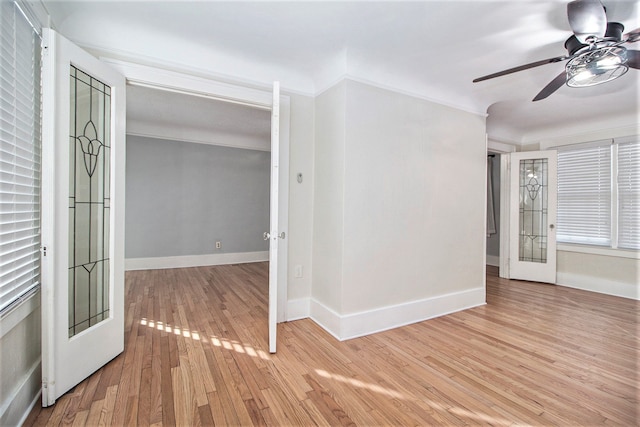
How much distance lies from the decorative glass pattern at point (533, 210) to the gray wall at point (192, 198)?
4643 mm

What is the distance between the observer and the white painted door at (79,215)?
1653 millimetres

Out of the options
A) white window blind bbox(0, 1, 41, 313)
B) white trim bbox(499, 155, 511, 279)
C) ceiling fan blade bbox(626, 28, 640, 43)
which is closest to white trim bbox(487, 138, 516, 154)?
white trim bbox(499, 155, 511, 279)

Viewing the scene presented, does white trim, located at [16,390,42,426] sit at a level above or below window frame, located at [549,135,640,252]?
below

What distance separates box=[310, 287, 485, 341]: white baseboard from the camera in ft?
8.57

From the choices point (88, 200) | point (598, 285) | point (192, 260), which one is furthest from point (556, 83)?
point (192, 260)

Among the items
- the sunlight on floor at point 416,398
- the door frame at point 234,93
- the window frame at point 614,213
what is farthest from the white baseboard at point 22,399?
the window frame at point 614,213

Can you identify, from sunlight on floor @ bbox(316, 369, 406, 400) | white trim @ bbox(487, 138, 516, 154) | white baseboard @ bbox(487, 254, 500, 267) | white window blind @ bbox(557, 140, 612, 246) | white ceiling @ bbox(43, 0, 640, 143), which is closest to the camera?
sunlight on floor @ bbox(316, 369, 406, 400)

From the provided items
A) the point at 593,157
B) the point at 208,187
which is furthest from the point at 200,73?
the point at 593,157

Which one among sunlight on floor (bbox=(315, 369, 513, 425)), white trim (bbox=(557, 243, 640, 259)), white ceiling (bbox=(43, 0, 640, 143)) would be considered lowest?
sunlight on floor (bbox=(315, 369, 513, 425))

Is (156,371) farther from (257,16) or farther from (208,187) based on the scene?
(208,187)

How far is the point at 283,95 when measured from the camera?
2.89 meters

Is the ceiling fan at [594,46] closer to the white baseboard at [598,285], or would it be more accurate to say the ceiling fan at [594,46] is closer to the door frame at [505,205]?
the door frame at [505,205]

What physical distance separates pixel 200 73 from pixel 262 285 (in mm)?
2883

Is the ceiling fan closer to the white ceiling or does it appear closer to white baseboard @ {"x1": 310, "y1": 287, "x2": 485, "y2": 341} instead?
the white ceiling
